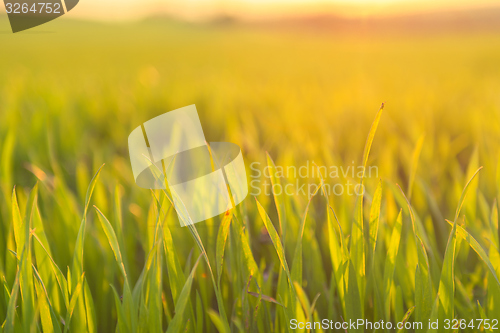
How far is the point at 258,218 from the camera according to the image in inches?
20.9

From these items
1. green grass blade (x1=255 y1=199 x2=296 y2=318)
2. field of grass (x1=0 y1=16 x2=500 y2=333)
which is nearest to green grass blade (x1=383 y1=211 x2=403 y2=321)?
field of grass (x1=0 y1=16 x2=500 y2=333)

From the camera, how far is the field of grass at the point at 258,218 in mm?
336

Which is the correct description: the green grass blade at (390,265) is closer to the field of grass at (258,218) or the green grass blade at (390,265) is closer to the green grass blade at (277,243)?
the field of grass at (258,218)

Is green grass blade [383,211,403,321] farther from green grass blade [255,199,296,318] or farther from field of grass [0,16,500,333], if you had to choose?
green grass blade [255,199,296,318]

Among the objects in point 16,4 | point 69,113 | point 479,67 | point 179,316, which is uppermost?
point 16,4

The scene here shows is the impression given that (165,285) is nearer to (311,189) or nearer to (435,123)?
(311,189)

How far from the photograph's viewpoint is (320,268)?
425 millimetres

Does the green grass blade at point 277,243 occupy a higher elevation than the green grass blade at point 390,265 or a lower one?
higher

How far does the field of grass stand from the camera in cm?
34

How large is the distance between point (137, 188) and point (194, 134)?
0.17 meters

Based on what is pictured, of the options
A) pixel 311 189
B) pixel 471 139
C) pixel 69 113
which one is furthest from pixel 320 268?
pixel 69 113

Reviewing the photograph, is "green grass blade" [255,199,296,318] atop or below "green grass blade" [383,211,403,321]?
atop

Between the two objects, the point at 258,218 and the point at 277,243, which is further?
the point at 258,218

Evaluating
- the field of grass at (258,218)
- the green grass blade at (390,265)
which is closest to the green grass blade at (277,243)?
the field of grass at (258,218)
